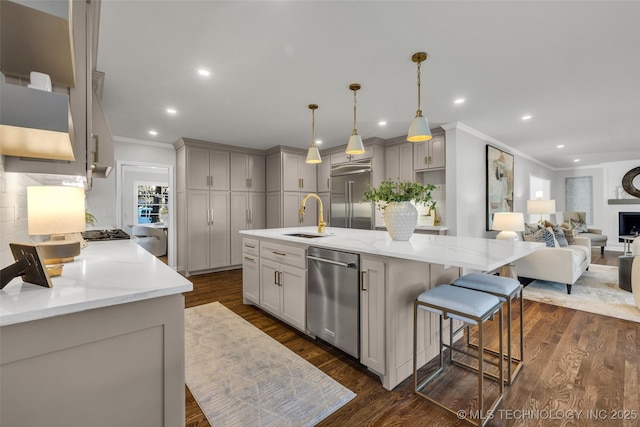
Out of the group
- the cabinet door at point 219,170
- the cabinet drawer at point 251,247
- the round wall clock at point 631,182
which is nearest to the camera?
the cabinet drawer at point 251,247

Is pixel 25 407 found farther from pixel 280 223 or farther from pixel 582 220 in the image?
pixel 582 220

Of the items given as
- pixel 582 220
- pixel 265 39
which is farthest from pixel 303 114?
pixel 582 220

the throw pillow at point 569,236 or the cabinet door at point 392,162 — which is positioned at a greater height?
the cabinet door at point 392,162

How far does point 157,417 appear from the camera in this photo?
1.01 metres

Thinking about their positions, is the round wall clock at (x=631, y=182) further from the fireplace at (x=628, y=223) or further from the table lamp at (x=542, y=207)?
the table lamp at (x=542, y=207)

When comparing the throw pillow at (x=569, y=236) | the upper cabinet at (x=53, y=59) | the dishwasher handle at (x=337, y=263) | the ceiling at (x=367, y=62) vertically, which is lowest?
the throw pillow at (x=569, y=236)

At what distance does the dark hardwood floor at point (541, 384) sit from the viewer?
1.52 meters

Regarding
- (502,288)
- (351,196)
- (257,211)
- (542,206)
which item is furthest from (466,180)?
(257,211)

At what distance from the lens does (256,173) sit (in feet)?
18.6

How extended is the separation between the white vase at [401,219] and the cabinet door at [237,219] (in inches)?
151

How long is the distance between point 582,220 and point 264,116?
889 centimetres

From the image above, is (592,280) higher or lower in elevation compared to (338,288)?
lower

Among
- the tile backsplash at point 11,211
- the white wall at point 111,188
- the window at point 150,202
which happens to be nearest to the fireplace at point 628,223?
the tile backsplash at point 11,211

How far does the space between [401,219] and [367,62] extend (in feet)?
4.44
